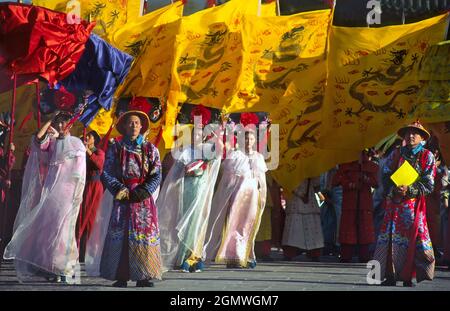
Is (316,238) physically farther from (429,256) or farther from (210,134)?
(429,256)

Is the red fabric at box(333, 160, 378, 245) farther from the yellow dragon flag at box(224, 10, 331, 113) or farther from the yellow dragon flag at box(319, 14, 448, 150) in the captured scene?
the yellow dragon flag at box(224, 10, 331, 113)

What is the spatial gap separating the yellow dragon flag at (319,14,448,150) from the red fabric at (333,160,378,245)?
0.65m

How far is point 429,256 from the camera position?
35.6 feet

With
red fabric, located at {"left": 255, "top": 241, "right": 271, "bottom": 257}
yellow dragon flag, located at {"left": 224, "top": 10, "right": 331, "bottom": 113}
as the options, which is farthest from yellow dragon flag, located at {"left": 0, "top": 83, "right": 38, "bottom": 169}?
red fabric, located at {"left": 255, "top": 241, "right": 271, "bottom": 257}

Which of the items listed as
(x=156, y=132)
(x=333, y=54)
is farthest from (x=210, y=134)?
(x=333, y=54)

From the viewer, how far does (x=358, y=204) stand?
14.5 meters

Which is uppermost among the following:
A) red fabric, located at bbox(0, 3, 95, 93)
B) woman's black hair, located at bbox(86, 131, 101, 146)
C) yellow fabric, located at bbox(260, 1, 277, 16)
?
yellow fabric, located at bbox(260, 1, 277, 16)

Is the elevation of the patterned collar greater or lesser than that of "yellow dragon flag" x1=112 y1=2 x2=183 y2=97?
lesser

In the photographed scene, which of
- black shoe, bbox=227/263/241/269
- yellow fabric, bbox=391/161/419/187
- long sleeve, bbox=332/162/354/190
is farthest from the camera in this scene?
long sleeve, bbox=332/162/354/190

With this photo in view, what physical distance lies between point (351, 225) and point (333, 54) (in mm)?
2193

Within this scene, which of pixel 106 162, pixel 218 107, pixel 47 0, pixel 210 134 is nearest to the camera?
pixel 106 162

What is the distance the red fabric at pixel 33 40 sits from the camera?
37.0 feet

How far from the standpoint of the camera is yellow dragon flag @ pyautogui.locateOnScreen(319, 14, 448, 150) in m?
13.6

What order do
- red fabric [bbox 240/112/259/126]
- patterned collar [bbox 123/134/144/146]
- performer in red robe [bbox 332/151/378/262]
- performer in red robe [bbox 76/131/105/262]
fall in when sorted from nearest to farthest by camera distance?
patterned collar [bbox 123/134/144/146] → performer in red robe [bbox 76/131/105/262] → red fabric [bbox 240/112/259/126] → performer in red robe [bbox 332/151/378/262]
